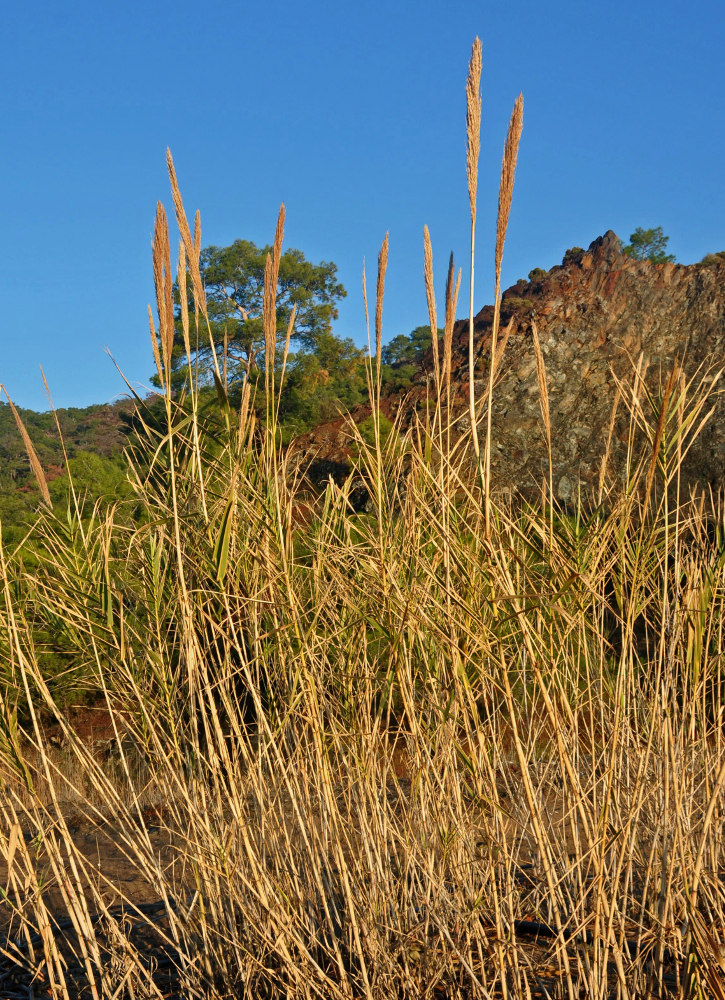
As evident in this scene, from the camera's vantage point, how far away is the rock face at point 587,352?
878 cm

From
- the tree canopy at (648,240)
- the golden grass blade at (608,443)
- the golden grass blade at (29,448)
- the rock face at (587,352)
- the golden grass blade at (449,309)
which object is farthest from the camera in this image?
the tree canopy at (648,240)

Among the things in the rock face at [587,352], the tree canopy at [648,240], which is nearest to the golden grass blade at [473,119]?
the rock face at [587,352]

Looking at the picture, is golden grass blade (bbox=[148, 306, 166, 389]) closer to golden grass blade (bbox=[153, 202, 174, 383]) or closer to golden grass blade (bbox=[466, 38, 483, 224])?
golden grass blade (bbox=[153, 202, 174, 383])

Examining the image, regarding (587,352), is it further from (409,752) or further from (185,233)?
(185,233)

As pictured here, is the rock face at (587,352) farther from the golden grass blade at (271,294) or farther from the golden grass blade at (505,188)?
the golden grass blade at (505,188)

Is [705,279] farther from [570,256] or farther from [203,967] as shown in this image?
[203,967]

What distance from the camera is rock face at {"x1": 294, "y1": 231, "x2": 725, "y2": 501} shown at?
878 cm

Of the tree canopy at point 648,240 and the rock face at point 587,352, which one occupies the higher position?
the tree canopy at point 648,240

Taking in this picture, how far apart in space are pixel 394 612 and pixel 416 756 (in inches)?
13.2

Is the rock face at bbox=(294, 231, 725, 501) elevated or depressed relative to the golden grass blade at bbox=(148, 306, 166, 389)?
elevated

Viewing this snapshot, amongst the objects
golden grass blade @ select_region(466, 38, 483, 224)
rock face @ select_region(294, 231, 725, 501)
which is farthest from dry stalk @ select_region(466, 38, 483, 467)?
rock face @ select_region(294, 231, 725, 501)

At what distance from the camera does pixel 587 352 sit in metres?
9.59

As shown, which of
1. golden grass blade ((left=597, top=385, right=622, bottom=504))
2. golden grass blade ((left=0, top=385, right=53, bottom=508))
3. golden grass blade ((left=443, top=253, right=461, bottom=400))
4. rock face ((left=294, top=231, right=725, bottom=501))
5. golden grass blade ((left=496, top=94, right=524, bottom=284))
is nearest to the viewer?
golden grass blade ((left=496, top=94, right=524, bottom=284))

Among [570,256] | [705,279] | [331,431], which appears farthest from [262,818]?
[570,256]
